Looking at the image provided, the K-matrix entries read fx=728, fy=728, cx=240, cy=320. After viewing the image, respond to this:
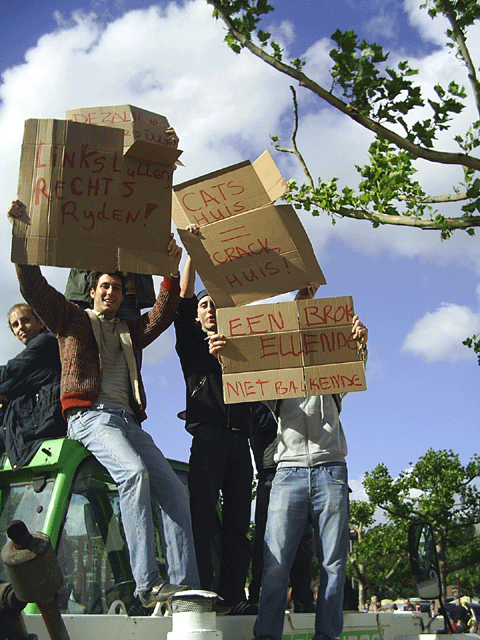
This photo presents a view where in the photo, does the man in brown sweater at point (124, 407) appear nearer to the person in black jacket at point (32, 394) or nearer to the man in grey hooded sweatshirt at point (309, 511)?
the person in black jacket at point (32, 394)

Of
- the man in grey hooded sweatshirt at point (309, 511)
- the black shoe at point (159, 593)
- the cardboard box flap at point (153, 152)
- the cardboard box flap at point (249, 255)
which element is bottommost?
the black shoe at point (159, 593)

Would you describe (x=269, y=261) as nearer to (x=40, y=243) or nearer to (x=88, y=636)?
(x=40, y=243)

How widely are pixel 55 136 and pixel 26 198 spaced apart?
1.29 feet

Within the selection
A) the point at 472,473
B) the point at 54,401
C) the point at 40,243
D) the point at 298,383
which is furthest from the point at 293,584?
the point at 472,473

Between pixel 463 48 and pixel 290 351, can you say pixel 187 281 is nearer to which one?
pixel 290 351

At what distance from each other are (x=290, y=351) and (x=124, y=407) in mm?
1010

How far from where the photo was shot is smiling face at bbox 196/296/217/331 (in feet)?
15.2

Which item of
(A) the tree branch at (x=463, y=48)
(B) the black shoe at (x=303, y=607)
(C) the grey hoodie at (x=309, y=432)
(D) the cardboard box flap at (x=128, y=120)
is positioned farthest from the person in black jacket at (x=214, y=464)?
(A) the tree branch at (x=463, y=48)

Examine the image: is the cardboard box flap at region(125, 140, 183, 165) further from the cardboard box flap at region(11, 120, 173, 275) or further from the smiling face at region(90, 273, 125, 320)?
the smiling face at region(90, 273, 125, 320)

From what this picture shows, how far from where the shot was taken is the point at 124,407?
4.18 m

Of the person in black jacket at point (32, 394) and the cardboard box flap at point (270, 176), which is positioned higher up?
Result: the cardboard box flap at point (270, 176)

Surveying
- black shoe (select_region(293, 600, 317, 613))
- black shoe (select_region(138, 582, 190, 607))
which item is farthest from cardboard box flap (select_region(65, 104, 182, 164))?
black shoe (select_region(293, 600, 317, 613))

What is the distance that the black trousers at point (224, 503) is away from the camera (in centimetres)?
434

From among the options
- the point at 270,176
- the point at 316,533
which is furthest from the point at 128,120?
the point at 316,533
